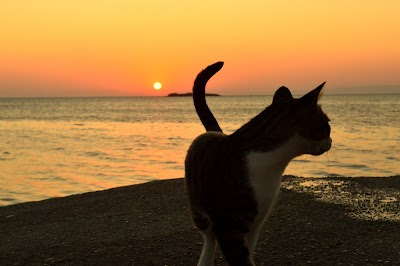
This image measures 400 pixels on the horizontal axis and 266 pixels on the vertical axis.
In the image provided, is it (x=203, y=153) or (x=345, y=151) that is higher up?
(x=203, y=153)

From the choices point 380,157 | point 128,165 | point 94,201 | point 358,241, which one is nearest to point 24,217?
point 94,201

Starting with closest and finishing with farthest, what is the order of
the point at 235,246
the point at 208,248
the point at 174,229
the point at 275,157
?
the point at 275,157
the point at 235,246
the point at 208,248
the point at 174,229

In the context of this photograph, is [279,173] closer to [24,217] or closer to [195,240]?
[195,240]

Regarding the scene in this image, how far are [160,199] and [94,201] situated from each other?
1331 mm

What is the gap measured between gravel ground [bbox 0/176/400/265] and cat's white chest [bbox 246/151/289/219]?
2.02m

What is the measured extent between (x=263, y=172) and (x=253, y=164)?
9cm

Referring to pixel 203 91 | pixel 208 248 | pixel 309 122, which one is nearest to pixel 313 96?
pixel 309 122

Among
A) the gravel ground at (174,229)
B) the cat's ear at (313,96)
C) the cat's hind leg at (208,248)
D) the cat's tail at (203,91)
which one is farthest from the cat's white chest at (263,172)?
the gravel ground at (174,229)

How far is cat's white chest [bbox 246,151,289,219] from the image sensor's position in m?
3.20

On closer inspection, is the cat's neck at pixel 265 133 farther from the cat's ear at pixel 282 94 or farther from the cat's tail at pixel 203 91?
the cat's tail at pixel 203 91

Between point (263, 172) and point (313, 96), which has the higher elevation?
point (313, 96)

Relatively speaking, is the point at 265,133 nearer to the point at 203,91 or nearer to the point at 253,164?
Result: the point at 253,164

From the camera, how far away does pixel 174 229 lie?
247 inches

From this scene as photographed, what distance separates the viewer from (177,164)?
16531 millimetres
